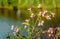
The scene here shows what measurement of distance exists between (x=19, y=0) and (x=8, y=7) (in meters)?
1.64

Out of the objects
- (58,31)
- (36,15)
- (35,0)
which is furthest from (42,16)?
(35,0)

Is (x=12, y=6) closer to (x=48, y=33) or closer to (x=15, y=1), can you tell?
(x=15, y=1)

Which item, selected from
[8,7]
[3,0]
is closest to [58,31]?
[3,0]

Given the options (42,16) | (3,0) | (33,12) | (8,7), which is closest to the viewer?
(42,16)

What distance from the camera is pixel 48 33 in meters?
4.38

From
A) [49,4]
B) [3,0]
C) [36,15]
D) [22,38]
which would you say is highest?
[3,0]

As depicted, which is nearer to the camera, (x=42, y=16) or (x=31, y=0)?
(x=42, y=16)

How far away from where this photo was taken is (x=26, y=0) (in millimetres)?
20812

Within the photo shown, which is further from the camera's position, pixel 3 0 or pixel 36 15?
pixel 3 0

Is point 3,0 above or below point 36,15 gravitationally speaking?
above

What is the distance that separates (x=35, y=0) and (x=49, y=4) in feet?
4.02

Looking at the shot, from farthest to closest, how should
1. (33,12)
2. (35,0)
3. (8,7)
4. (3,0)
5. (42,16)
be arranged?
1. (8,7)
2. (3,0)
3. (35,0)
4. (33,12)
5. (42,16)

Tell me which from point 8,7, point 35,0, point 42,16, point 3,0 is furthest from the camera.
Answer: point 8,7

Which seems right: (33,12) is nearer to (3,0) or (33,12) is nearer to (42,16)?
(42,16)
